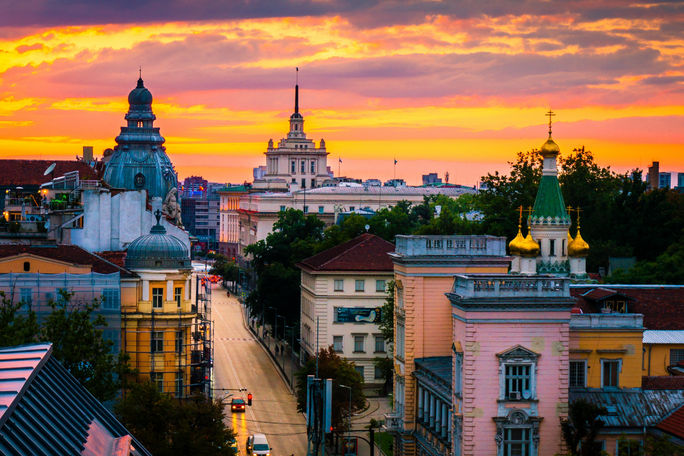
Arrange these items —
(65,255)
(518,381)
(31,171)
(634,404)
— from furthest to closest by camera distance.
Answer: (31,171) → (65,255) → (634,404) → (518,381)

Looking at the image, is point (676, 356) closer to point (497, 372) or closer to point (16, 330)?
point (497, 372)

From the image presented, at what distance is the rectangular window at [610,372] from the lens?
185 ft

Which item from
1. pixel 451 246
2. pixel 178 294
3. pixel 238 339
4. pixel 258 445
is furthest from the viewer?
pixel 238 339

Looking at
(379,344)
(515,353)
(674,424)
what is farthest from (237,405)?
(674,424)

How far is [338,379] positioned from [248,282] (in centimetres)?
10540

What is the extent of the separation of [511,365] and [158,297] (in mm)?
26343

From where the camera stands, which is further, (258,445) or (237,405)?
(237,405)

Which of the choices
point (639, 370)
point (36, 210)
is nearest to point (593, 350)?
point (639, 370)

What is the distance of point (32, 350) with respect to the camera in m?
34.9

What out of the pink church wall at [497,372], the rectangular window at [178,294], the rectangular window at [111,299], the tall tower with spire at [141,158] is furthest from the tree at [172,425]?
the tall tower with spire at [141,158]

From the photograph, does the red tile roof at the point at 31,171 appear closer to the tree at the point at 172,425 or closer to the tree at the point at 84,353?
the tree at the point at 84,353

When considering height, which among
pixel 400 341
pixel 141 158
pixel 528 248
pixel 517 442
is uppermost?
pixel 141 158

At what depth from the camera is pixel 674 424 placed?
52.3m

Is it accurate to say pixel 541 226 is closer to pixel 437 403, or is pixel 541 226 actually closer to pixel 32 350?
pixel 437 403
